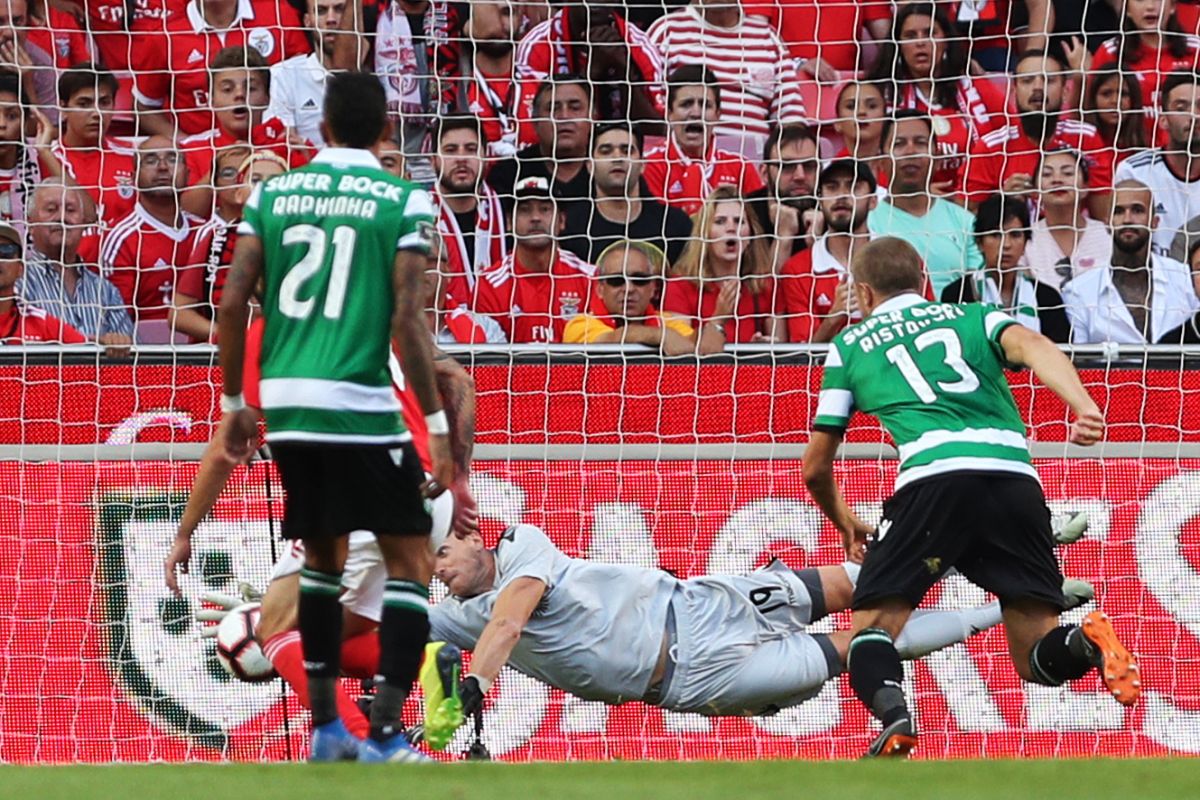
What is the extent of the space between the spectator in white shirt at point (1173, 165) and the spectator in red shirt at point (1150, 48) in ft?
0.36

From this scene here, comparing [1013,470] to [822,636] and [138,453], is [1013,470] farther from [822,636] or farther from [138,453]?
[138,453]

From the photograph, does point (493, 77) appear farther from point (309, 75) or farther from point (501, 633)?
point (501, 633)

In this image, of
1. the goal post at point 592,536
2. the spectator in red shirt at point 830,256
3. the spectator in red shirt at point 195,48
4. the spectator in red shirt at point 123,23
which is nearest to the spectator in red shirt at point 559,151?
the spectator in red shirt at point 830,256

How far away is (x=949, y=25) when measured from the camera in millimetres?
10180

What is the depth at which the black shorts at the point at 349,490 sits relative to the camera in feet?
16.1

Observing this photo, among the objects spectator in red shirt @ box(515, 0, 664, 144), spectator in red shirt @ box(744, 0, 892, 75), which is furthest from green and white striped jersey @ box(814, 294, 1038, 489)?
spectator in red shirt @ box(744, 0, 892, 75)

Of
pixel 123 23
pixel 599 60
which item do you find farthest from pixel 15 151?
pixel 599 60

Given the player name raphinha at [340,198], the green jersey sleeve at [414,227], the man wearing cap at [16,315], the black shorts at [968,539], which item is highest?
the player name raphinha at [340,198]

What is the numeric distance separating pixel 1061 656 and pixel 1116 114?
14.5ft

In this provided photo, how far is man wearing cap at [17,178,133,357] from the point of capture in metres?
8.91

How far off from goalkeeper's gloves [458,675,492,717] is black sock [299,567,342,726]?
1.21 metres

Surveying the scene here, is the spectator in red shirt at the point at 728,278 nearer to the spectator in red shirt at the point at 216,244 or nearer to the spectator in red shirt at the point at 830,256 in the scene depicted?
the spectator in red shirt at the point at 830,256

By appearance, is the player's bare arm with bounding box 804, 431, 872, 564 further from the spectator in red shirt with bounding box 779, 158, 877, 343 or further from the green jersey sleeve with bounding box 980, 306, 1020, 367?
the spectator in red shirt with bounding box 779, 158, 877, 343

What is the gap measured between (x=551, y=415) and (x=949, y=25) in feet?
11.8
